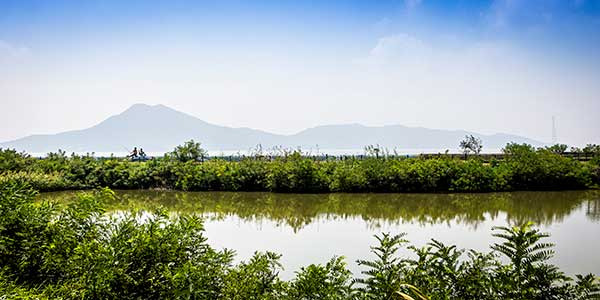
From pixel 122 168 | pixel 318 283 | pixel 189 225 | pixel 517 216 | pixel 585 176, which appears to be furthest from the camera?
pixel 122 168

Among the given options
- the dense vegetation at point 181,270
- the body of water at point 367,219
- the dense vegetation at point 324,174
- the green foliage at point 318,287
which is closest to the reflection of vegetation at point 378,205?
the body of water at point 367,219

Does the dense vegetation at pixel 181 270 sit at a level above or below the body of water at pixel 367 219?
above

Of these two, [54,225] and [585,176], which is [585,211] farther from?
[54,225]

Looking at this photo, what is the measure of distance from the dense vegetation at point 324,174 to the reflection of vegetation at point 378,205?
3.74ft

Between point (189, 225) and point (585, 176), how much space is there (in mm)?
22267

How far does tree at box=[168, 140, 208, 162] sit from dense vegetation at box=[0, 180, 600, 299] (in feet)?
69.4

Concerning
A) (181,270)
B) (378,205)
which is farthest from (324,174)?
(181,270)

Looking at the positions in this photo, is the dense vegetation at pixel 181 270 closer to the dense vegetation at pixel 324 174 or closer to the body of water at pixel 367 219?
the body of water at pixel 367 219

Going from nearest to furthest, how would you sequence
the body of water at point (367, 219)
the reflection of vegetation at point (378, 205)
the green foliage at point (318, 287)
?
1. the green foliage at point (318, 287)
2. the body of water at point (367, 219)
3. the reflection of vegetation at point (378, 205)

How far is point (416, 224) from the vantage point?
38.8ft

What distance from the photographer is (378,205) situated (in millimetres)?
15430

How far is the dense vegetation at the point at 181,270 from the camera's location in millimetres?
2311

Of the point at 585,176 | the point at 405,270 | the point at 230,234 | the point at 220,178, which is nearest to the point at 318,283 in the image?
the point at 405,270

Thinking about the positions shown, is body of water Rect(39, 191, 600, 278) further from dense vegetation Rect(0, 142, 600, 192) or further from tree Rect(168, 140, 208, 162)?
tree Rect(168, 140, 208, 162)
